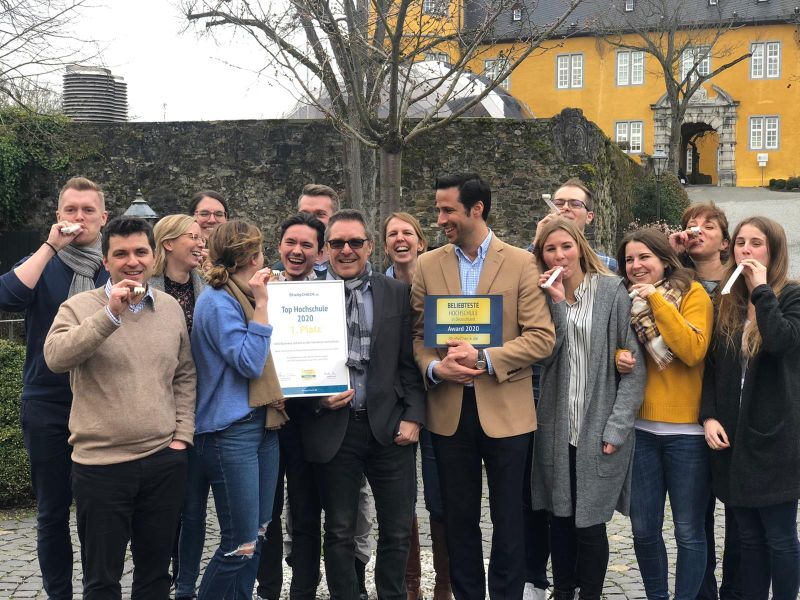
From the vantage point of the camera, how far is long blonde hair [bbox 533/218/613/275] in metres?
4.67

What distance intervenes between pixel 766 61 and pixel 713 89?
319cm

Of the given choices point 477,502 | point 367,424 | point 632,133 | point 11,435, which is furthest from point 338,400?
point 632,133

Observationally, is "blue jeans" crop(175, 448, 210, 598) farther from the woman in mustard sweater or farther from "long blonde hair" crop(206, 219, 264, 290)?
the woman in mustard sweater

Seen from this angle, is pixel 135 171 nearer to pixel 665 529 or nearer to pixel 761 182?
pixel 665 529

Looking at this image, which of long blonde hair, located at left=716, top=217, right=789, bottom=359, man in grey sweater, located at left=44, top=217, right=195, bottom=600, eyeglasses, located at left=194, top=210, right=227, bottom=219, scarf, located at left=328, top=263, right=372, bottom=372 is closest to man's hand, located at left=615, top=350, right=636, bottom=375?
long blonde hair, located at left=716, top=217, right=789, bottom=359

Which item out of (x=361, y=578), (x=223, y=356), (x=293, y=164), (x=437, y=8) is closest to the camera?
(x=223, y=356)

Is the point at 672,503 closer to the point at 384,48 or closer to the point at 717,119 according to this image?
the point at 384,48

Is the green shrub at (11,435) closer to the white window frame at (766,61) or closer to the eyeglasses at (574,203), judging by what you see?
the eyeglasses at (574,203)

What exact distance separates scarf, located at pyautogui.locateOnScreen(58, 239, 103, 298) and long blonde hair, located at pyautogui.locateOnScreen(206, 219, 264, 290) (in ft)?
2.44

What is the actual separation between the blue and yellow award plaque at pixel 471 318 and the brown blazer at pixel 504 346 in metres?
0.08

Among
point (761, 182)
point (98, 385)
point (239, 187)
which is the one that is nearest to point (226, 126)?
point (239, 187)

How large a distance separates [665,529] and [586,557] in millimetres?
2212

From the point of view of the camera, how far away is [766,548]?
4363mm

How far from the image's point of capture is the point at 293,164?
61.1 ft
